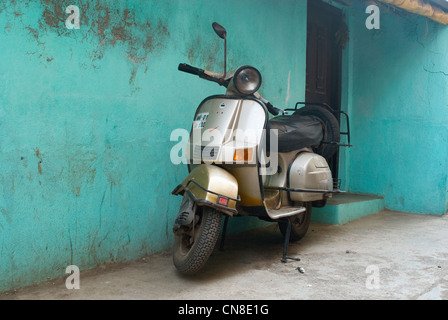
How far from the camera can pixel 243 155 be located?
11.3ft

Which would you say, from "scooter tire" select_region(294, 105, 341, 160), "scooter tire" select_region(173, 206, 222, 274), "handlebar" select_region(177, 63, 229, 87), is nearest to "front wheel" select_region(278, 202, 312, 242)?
"scooter tire" select_region(294, 105, 341, 160)

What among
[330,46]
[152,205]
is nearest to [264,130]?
[152,205]

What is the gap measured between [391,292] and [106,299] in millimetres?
1985

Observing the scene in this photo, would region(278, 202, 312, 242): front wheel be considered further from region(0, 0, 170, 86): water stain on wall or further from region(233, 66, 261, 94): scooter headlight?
region(0, 0, 170, 86): water stain on wall

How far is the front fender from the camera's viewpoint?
3156 mm

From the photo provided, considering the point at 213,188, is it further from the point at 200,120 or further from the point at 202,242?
the point at 200,120

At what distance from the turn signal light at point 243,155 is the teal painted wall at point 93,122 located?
91cm

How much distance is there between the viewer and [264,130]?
3613 millimetres

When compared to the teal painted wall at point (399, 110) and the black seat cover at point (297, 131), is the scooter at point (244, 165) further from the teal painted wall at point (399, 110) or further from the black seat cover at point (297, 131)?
the teal painted wall at point (399, 110)

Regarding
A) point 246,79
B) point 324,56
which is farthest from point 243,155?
point 324,56

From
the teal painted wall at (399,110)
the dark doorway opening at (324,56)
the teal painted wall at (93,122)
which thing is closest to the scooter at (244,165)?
the teal painted wall at (93,122)

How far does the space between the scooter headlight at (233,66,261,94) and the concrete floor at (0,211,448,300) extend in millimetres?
1498

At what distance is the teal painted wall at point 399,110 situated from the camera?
244 inches
